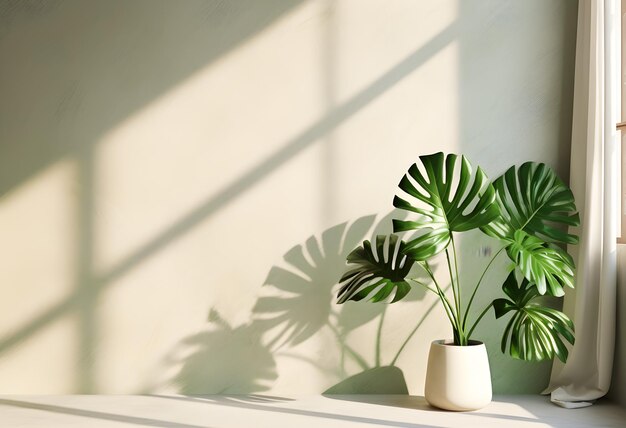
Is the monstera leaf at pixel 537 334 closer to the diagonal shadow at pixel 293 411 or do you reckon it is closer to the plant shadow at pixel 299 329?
the diagonal shadow at pixel 293 411

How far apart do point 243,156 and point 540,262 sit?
1.51m

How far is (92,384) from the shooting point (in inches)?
140

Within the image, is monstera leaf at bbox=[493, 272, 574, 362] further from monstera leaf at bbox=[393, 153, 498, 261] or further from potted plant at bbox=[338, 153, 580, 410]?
monstera leaf at bbox=[393, 153, 498, 261]

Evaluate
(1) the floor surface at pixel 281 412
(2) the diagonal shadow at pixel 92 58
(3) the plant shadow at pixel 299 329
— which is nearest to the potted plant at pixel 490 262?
(1) the floor surface at pixel 281 412

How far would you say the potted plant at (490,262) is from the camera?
9.84 ft

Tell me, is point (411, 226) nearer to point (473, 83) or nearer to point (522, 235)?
point (522, 235)

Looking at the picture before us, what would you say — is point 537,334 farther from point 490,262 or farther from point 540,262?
point 490,262

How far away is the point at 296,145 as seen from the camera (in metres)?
3.61

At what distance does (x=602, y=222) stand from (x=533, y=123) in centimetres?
63

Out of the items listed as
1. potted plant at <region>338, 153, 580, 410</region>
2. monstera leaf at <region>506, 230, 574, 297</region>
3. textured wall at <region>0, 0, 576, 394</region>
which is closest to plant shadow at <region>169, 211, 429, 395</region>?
textured wall at <region>0, 0, 576, 394</region>

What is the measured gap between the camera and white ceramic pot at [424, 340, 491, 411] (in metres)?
3.15

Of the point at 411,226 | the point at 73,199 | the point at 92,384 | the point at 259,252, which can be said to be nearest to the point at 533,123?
the point at 411,226

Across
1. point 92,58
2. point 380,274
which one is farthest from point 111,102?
point 380,274

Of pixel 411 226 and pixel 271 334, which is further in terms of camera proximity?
pixel 271 334
